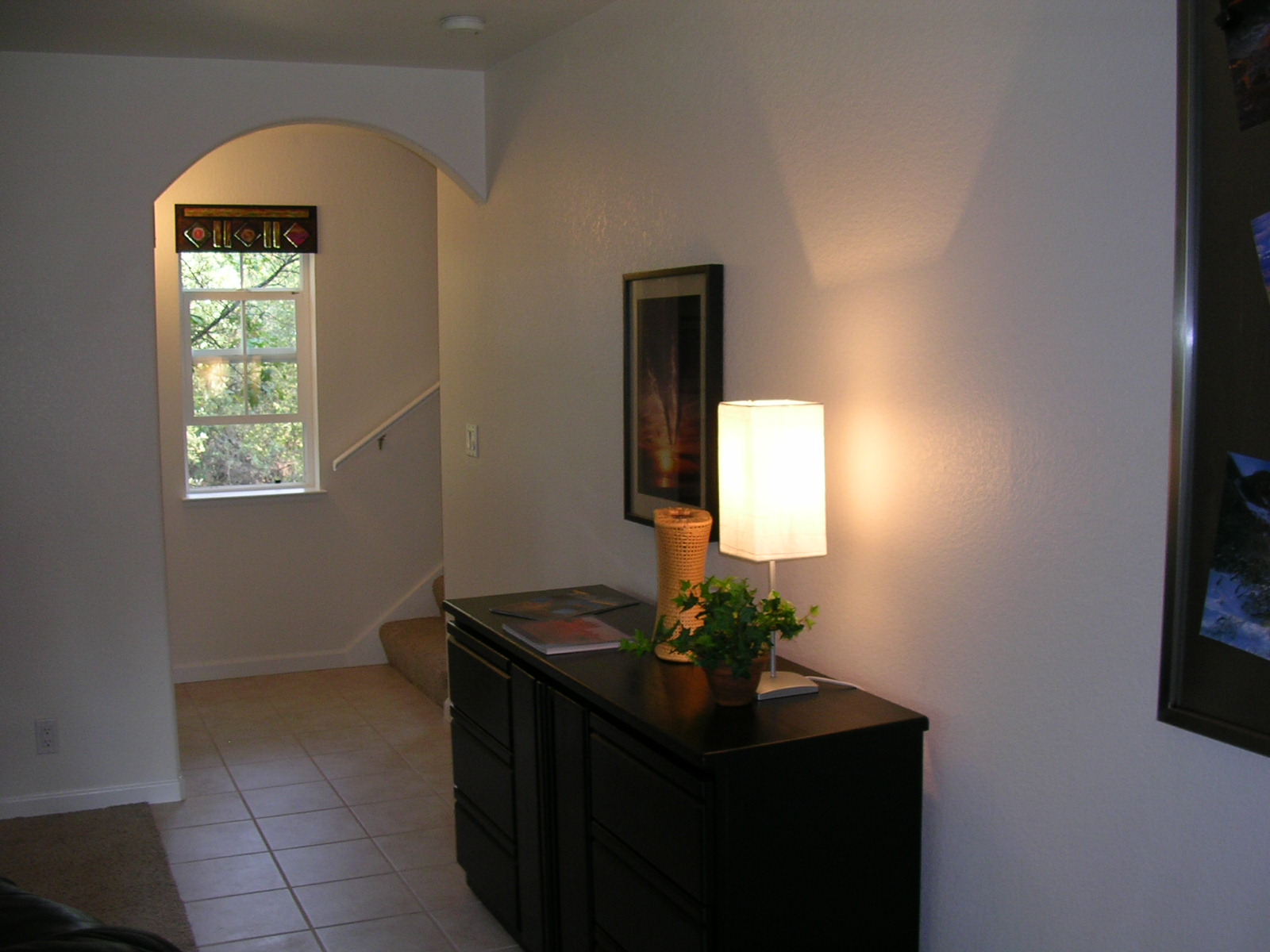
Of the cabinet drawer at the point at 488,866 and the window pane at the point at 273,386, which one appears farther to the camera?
the window pane at the point at 273,386

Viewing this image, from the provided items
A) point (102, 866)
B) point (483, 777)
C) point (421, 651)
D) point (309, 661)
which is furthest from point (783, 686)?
point (309, 661)

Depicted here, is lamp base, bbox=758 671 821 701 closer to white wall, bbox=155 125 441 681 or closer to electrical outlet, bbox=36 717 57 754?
electrical outlet, bbox=36 717 57 754

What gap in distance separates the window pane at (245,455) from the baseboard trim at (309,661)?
2.46ft

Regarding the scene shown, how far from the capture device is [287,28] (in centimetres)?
334

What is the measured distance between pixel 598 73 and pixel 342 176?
2408 mm

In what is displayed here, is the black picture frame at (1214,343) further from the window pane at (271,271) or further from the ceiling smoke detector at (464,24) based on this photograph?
the window pane at (271,271)

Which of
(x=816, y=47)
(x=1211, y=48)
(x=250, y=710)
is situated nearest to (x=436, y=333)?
(x=250, y=710)

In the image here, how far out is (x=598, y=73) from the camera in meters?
3.20

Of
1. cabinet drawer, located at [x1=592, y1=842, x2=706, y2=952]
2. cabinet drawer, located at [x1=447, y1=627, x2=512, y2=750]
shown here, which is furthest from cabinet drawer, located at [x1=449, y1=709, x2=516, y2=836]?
cabinet drawer, located at [x1=592, y1=842, x2=706, y2=952]

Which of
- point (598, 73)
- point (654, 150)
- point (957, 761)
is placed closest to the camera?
point (957, 761)

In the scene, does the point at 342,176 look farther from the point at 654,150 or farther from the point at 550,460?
the point at 654,150

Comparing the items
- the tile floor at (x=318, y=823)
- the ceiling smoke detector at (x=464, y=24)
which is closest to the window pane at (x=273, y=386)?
the tile floor at (x=318, y=823)

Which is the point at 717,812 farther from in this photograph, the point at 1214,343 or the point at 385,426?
the point at 385,426

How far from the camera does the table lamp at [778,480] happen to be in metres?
2.04
